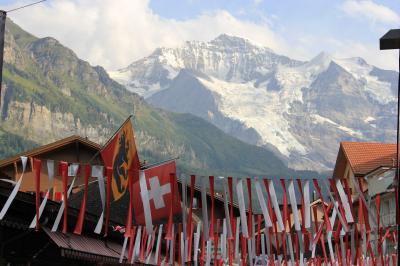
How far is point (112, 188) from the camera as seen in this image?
86.9 feet

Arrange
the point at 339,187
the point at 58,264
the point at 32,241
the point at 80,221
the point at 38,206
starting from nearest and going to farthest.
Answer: the point at 38,206 < the point at 80,221 < the point at 32,241 < the point at 58,264 < the point at 339,187

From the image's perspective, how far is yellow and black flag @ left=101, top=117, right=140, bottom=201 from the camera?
26.5 metres

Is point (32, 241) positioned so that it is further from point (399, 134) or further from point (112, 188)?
point (399, 134)

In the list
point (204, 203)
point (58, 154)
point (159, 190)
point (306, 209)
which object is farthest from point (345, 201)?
point (58, 154)

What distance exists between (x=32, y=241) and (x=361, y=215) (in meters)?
12.7

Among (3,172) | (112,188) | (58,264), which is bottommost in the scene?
(58,264)

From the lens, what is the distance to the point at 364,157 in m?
89.9

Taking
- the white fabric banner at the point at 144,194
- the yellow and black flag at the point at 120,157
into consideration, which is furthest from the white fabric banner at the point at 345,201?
the white fabric banner at the point at 144,194

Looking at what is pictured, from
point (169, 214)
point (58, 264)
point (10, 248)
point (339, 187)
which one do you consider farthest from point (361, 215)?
point (10, 248)

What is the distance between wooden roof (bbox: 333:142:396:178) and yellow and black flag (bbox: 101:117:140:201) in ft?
188

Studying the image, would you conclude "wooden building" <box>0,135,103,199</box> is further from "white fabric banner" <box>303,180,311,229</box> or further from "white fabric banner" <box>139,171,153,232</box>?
"white fabric banner" <box>139,171,153,232</box>

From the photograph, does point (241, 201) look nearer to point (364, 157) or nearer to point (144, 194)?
point (144, 194)

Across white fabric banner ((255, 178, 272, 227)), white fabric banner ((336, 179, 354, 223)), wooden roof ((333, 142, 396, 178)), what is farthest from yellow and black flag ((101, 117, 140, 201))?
wooden roof ((333, 142, 396, 178))

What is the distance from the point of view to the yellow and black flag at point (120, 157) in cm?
2645
